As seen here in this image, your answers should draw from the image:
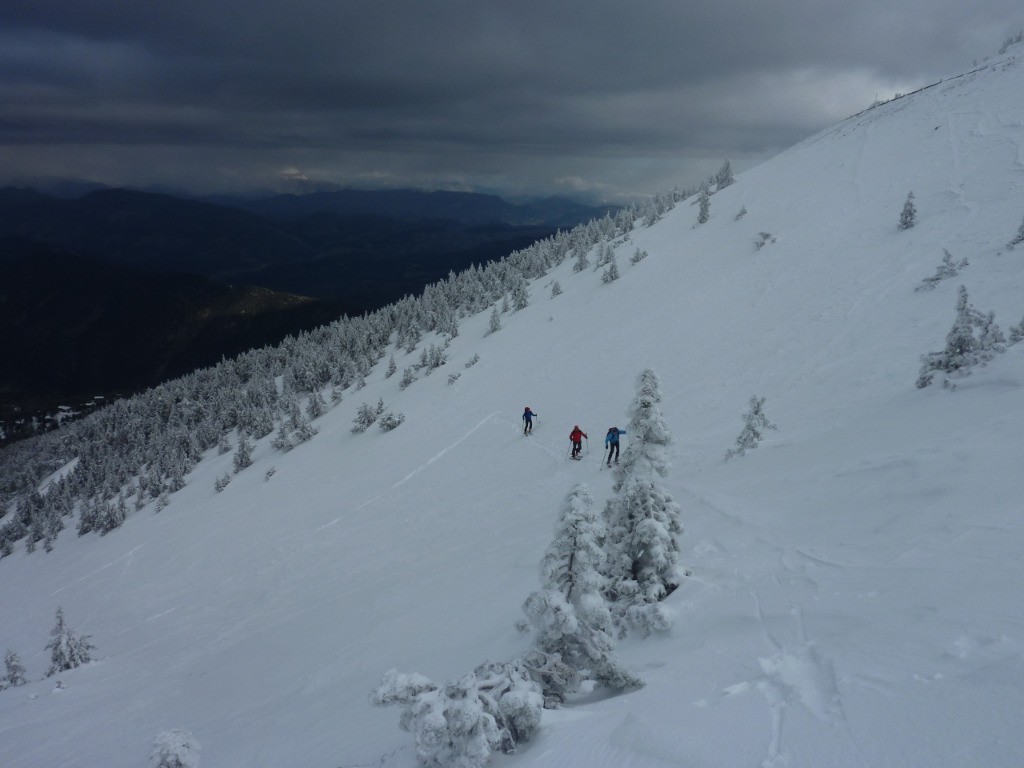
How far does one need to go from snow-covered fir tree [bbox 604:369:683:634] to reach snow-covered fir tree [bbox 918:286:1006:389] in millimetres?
7801

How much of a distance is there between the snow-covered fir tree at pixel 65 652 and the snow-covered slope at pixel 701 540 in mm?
1108

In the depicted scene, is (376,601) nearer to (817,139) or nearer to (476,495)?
(476,495)

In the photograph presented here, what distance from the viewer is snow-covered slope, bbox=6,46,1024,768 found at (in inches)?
197

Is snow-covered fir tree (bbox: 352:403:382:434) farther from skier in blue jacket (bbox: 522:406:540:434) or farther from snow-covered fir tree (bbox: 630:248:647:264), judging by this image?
snow-covered fir tree (bbox: 630:248:647:264)

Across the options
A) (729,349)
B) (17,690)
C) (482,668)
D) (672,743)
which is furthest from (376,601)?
(729,349)

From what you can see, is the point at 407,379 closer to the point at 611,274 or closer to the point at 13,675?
the point at 611,274

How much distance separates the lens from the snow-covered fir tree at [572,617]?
6.23 meters

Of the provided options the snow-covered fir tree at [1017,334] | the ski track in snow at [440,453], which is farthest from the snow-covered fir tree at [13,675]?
the snow-covered fir tree at [1017,334]

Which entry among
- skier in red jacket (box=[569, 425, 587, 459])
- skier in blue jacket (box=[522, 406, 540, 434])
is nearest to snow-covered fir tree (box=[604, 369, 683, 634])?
skier in red jacket (box=[569, 425, 587, 459])

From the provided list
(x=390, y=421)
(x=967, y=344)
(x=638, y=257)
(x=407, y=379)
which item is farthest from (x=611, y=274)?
(x=967, y=344)

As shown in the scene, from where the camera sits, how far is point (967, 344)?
11.9 meters

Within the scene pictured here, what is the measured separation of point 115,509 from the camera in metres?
40.9

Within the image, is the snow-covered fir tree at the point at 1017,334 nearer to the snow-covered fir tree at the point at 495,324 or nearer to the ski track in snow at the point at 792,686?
the ski track in snow at the point at 792,686

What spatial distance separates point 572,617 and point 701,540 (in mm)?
4554
